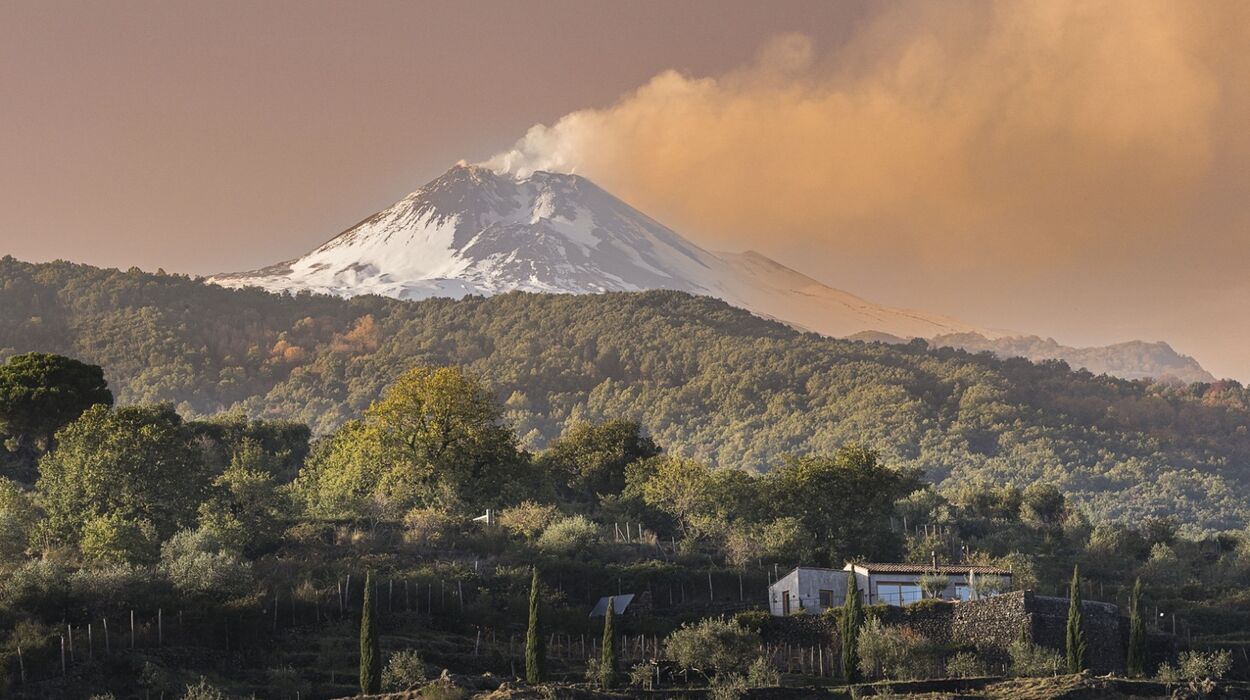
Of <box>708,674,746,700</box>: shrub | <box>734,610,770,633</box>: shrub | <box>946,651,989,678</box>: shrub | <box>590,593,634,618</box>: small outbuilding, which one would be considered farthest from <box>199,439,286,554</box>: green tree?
<box>946,651,989,678</box>: shrub

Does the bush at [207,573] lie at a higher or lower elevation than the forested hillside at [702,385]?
lower

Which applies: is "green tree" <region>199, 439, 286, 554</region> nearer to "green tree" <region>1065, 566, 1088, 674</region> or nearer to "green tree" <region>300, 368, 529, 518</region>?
"green tree" <region>300, 368, 529, 518</region>

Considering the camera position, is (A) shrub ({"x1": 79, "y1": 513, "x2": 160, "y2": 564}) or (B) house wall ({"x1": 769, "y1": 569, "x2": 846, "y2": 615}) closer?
(A) shrub ({"x1": 79, "y1": 513, "x2": 160, "y2": 564})

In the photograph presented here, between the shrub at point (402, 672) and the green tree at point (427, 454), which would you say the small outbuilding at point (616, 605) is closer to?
the green tree at point (427, 454)

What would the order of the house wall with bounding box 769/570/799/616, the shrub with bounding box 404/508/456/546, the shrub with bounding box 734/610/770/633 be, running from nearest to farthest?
1. the shrub with bounding box 734/610/770/633
2. the house wall with bounding box 769/570/799/616
3. the shrub with bounding box 404/508/456/546

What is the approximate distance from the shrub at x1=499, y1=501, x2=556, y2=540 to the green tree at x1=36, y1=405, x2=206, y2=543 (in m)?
12.4

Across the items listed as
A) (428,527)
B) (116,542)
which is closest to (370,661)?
(116,542)

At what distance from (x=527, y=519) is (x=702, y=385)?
105189 mm

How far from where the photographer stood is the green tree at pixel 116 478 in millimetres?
57875

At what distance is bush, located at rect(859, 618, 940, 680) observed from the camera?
49.4 meters

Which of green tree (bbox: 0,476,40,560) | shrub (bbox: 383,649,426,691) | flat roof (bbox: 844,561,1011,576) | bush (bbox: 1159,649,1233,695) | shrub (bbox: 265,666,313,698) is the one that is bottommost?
bush (bbox: 1159,649,1233,695)

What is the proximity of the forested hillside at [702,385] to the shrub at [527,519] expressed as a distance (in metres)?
70.0

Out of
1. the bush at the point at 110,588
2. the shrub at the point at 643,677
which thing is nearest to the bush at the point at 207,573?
the bush at the point at 110,588

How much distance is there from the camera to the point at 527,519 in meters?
68.4
